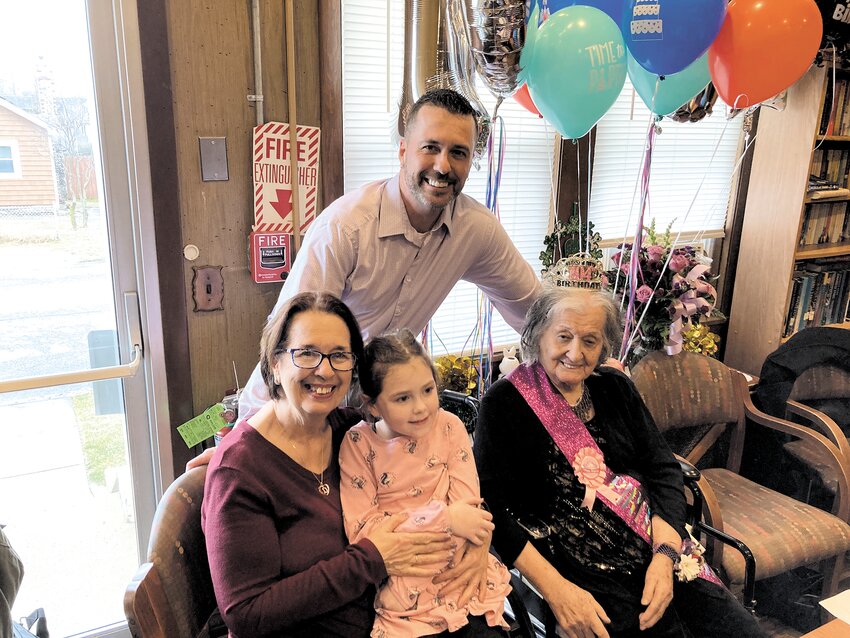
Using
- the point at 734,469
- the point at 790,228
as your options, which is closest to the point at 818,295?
the point at 790,228

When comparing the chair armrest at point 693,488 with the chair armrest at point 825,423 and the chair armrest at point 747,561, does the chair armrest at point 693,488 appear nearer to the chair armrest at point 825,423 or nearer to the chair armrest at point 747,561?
the chair armrest at point 747,561

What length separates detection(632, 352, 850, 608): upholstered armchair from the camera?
81.6 inches

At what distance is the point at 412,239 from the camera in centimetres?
177

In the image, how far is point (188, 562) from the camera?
50.1 inches

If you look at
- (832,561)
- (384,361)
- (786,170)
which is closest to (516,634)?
(384,361)

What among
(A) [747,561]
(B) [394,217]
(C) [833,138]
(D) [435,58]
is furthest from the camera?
(C) [833,138]

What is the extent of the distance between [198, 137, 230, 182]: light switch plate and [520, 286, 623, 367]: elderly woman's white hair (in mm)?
1102

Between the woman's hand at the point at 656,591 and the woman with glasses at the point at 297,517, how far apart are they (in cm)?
57

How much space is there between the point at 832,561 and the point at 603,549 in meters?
Answer: 1.27

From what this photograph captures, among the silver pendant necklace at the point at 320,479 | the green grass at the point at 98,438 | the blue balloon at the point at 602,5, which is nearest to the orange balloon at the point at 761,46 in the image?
the blue balloon at the point at 602,5

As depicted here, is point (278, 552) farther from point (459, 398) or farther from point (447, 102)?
point (447, 102)

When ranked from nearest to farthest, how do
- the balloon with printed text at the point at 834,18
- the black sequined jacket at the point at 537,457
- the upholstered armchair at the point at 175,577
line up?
the upholstered armchair at the point at 175,577 < the black sequined jacket at the point at 537,457 < the balloon with printed text at the point at 834,18

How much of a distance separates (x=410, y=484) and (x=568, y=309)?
0.62 meters

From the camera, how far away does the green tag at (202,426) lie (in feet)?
6.98
